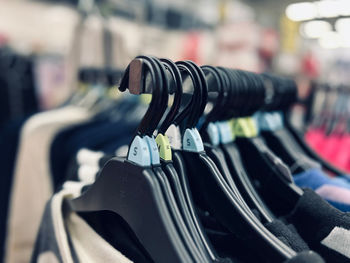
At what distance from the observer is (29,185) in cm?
84

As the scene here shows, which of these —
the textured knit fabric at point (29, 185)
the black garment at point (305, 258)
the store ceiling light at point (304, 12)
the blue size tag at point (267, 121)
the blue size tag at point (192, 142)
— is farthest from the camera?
the store ceiling light at point (304, 12)

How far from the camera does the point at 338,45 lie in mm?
8133

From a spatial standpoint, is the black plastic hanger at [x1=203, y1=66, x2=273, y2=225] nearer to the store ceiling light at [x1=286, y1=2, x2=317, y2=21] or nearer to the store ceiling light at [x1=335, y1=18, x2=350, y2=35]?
the store ceiling light at [x1=286, y1=2, x2=317, y2=21]

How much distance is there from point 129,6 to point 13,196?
1404 mm

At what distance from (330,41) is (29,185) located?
8137mm

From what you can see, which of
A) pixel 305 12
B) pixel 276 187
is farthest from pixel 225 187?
pixel 305 12

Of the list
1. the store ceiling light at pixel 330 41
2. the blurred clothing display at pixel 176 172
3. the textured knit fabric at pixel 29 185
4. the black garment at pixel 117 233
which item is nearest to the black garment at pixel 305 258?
the blurred clothing display at pixel 176 172

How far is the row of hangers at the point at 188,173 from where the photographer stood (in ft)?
1.22

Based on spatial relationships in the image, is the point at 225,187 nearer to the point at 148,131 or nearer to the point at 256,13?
the point at 148,131

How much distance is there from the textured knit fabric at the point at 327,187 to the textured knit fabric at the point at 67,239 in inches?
13.1

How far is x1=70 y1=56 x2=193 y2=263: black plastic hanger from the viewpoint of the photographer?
1.17 ft

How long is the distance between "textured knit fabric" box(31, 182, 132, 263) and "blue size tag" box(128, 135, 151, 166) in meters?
0.13

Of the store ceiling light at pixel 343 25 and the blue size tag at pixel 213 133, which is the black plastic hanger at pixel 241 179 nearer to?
the blue size tag at pixel 213 133

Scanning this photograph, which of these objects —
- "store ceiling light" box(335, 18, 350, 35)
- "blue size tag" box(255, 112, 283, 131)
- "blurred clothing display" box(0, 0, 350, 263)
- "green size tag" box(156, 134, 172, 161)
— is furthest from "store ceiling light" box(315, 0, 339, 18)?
"green size tag" box(156, 134, 172, 161)
